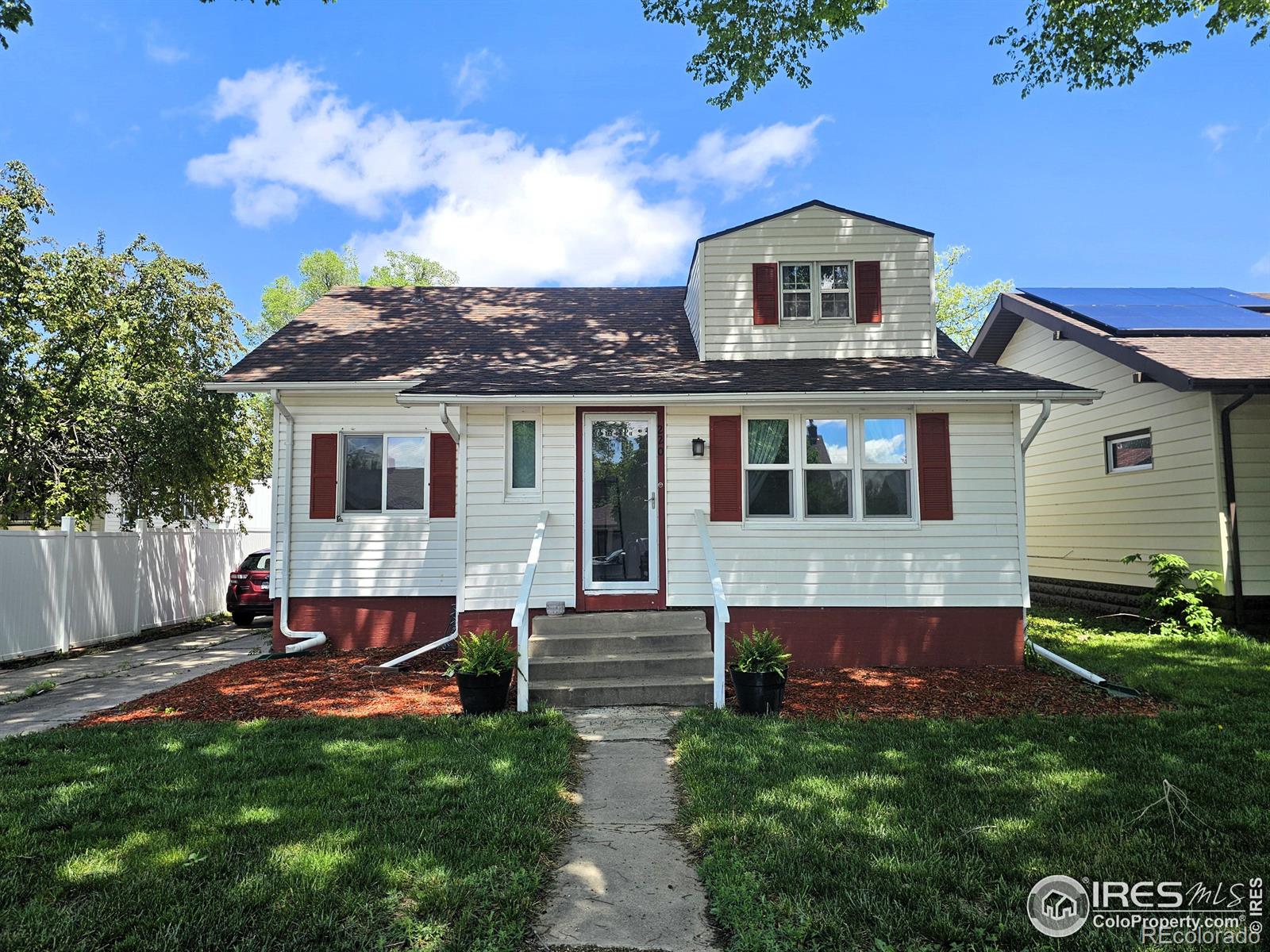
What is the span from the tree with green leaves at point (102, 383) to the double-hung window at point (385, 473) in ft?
19.3

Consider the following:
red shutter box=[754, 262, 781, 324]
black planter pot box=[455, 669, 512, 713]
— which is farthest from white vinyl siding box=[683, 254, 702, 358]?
→ black planter pot box=[455, 669, 512, 713]

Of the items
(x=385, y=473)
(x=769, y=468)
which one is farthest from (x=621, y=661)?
(x=385, y=473)

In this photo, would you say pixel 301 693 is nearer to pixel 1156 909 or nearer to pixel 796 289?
pixel 1156 909

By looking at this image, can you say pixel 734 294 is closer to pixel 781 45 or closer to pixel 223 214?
pixel 781 45

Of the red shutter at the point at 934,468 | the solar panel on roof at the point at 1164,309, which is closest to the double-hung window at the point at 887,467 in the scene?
the red shutter at the point at 934,468

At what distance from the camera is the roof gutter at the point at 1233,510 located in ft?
29.3

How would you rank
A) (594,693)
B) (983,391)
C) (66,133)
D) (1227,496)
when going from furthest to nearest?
(66,133)
(1227,496)
(983,391)
(594,693)

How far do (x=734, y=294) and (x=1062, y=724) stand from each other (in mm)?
6249

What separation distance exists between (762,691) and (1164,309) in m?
11.2

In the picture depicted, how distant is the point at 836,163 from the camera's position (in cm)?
1578

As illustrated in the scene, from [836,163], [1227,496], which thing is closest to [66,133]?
[836,163]

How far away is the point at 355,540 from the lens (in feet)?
29.9

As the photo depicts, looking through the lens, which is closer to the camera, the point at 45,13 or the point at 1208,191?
the point at 45,13

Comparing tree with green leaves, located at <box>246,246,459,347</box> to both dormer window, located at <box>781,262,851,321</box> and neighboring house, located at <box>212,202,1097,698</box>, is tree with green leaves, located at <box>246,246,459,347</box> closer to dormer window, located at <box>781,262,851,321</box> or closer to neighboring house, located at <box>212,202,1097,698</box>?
dormer window, located at <box>781,262,851,321</box>
